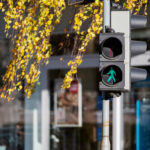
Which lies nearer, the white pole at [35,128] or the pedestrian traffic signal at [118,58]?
the pedestrian traffic signal at [118,58]

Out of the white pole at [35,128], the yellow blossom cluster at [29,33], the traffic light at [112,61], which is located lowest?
the white pole at [35,128]

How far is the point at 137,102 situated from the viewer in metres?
Answer: 8.85

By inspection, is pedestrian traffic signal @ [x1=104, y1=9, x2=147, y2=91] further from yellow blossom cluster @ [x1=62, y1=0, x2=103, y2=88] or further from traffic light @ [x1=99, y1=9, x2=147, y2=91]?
yellow blossom cluster @ [x1=62, y1=0, x2=103, y2=88]

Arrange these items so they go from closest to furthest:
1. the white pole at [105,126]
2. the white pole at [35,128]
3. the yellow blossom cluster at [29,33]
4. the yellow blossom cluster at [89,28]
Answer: the white pole at [105,126], the yellow blossom cluster at [89,28], the yellow blossom cluster at [29,33], the white pole at [35,128]

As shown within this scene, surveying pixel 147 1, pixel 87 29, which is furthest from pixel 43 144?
pixel 147 1

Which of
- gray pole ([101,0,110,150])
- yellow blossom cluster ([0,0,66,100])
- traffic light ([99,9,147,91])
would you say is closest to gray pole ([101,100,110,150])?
gray pole ([101,0,110,150])

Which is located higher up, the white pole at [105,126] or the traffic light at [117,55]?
the traffic light at [117,55]

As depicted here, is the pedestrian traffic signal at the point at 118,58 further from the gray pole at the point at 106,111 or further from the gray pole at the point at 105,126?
the gray pole at the point at 105,126

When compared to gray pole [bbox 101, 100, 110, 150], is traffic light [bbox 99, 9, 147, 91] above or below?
above

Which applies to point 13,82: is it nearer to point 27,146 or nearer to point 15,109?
point 27,146

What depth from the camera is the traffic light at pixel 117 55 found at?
16.0ft

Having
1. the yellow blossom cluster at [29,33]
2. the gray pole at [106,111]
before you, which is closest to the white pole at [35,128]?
the yellow blossom cluster at [29,33]

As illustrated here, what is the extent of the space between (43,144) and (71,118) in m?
1.32

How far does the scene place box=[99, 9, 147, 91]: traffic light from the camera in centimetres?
487
